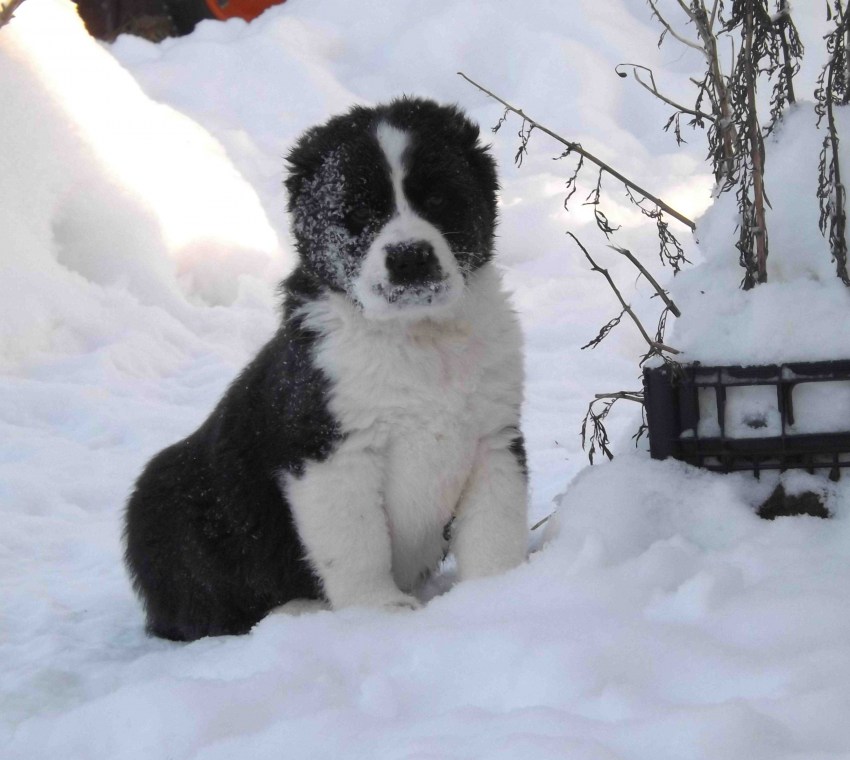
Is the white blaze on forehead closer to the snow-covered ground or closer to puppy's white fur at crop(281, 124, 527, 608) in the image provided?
puppy's white fur at crop(281, 124, 527, 608)

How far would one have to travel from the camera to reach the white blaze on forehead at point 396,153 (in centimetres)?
266

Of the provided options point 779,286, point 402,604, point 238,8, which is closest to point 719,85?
point 779,286

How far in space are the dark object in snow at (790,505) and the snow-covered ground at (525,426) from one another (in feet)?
0.08

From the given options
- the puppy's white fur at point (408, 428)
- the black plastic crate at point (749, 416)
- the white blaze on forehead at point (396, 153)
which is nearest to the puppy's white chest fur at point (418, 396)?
the puppy's white fur at point (408, 428)

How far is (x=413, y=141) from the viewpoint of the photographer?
2.71m

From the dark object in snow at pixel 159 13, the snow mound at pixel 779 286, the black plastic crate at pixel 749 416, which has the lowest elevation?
the black plastic crate at pixel 749 416

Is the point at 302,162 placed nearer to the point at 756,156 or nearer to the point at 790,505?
the point at 756,156

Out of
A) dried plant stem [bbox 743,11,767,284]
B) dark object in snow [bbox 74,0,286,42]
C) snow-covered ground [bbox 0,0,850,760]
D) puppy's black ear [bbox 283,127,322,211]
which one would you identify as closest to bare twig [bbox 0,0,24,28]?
snow-covered ground [bbox 0,0,850,760]

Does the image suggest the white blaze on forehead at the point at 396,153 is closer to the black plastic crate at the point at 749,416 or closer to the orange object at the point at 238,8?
the black plastic crate at the point at 749,416

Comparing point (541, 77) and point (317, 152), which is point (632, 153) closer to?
point (541, 77)

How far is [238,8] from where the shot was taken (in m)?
11.4

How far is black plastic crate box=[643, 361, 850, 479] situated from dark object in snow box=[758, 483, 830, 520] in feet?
0.20

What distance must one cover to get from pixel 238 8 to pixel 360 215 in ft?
31.8

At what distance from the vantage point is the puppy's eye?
2.65 m
